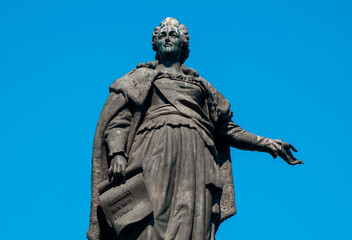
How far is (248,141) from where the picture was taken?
1470cm

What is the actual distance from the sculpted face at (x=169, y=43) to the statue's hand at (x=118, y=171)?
2.19 metres

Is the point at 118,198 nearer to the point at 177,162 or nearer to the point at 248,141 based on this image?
the point at 177,162

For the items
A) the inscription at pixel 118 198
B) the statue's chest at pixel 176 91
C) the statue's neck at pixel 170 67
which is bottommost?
the inscription at pixel 118 198

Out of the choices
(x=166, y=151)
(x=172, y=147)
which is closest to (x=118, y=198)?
(x=166, y=151)

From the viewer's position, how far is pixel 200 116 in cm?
1398

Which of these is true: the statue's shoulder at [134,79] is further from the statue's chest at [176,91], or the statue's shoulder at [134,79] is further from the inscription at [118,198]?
the inscription at [118,198]

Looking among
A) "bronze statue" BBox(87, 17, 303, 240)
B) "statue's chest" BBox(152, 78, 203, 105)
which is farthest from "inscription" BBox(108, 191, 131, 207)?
"statue's chest" BBox(152, 78, 203, 105)

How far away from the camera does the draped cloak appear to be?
43.8ft

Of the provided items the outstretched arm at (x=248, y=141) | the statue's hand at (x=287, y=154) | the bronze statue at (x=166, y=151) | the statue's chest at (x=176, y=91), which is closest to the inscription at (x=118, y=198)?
the bronze statue at (x=166, y=151)

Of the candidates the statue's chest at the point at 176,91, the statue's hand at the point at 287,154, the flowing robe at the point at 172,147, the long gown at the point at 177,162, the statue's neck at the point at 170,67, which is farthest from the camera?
the statue's hand at the point at 287,154

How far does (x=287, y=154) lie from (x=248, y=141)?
2.37 feet

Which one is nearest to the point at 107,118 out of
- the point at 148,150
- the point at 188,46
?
the point at 148,150

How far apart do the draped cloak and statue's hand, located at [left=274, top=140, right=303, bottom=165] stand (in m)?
0.92

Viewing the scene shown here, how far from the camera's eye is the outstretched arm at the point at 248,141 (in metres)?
14.7
